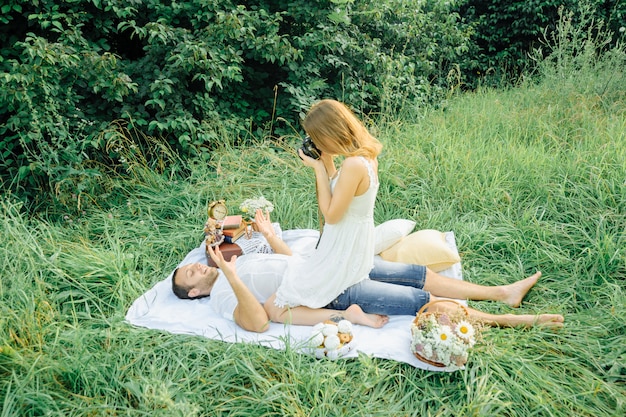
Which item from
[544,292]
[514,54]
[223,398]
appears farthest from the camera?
[514,54]

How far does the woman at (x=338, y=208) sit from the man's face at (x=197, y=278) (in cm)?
61

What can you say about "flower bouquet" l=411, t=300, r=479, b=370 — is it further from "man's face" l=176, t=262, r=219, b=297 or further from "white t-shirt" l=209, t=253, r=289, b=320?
"man's face" l=176, t=262, r=219, b=297

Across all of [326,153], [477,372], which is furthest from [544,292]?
[326,153]

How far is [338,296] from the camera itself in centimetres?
297

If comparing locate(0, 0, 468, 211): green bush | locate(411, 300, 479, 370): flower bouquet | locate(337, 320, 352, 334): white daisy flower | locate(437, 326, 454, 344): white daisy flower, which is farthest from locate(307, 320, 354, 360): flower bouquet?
locate(0, 0, 468, 211): green bush

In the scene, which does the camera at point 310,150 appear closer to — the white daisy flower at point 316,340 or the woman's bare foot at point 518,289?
the white daisy flower at point 316,340

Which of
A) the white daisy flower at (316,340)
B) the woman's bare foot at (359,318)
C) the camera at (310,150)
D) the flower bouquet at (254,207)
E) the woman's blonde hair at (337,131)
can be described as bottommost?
the woman's bare foot at (359,318)

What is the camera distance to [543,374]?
246 cm

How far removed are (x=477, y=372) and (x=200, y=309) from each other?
1.75 metres

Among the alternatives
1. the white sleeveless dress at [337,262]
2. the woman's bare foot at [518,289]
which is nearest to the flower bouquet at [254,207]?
the white sleeveless dress at [337,262]

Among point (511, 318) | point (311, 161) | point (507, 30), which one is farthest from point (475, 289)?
point (507, 30)

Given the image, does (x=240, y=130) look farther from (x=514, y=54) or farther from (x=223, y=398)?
(x=514, y=54)

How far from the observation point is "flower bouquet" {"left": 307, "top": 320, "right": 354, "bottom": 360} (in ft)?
8.47

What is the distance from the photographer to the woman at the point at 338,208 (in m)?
2.70
